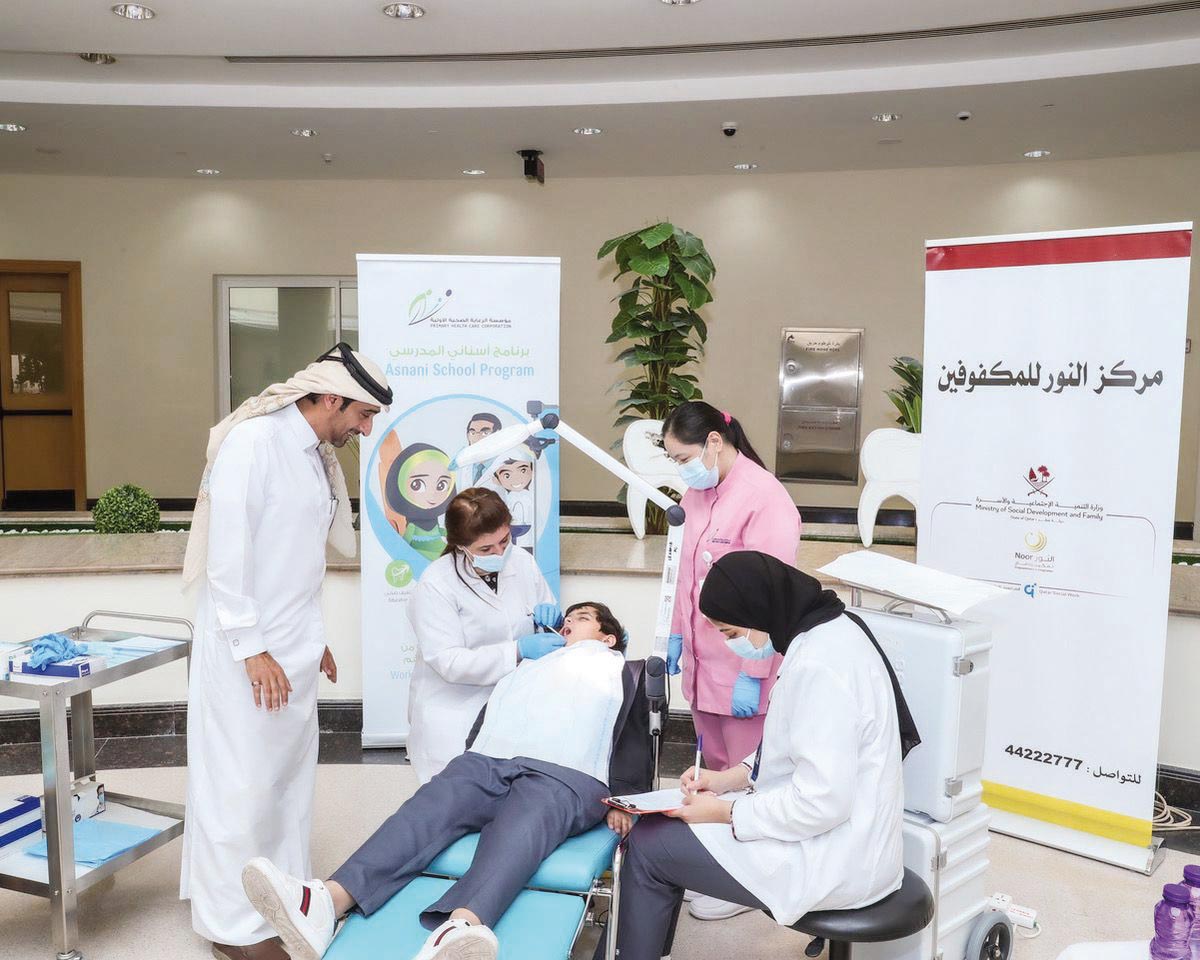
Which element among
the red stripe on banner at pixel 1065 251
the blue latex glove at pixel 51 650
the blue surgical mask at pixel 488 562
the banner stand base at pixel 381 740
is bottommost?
the banner stand base at pixel 381 740

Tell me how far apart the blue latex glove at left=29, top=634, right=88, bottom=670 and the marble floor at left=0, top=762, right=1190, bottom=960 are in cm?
80

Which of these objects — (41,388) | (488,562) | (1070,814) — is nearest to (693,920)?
(488,562)

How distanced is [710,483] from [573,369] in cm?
633

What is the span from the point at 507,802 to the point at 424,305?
7.33 feet

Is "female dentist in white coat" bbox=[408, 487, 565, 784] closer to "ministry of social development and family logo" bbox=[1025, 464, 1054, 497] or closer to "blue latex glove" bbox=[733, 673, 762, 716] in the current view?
"blue latex glove" bbox=[733, 673, 762, 716]

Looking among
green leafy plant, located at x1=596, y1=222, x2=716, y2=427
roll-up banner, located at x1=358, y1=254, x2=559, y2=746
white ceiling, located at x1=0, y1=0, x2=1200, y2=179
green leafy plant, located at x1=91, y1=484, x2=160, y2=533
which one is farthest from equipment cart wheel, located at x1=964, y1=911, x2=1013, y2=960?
→ white ceiling, located at x1=0, y1=0, x2=1200, y2=179

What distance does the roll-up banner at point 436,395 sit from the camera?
4.01 metres

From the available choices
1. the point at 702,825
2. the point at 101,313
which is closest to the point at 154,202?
the point at 101,313

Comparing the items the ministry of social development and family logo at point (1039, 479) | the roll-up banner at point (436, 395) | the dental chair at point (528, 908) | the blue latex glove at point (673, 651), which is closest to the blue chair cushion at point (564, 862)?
the dental chair at point (528, 908)

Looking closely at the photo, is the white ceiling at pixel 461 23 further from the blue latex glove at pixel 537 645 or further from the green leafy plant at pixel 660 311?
the blue latex glove at pixel 537 645

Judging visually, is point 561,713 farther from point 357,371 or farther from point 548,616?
point 357,371

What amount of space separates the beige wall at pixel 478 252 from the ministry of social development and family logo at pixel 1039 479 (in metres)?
5.43

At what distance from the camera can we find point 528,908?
7.13ft

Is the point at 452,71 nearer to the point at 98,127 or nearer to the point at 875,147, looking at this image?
the point at 98,127
